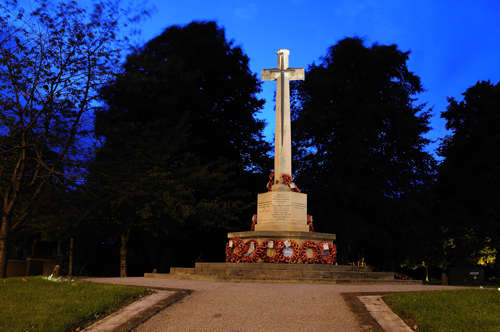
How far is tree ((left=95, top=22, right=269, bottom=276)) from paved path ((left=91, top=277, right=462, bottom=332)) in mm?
10036

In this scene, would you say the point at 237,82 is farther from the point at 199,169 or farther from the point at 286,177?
the point at 286,177

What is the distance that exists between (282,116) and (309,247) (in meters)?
5.71

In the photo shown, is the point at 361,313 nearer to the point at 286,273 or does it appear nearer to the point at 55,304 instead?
the point at 55,304

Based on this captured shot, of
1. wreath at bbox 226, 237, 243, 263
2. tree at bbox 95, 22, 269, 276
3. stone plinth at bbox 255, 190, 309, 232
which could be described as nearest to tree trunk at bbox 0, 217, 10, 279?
tree at bbox 95, 22, 269, 276

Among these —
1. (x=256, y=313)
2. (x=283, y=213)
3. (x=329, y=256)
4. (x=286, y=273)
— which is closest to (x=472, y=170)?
(x=329, y=256)

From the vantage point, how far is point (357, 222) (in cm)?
2486

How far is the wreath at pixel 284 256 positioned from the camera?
15188 millimetres

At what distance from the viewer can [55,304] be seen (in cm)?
766

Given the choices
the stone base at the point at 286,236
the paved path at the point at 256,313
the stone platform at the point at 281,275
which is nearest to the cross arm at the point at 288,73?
the stone base at the point at 286,236

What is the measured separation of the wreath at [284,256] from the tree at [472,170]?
16.2 meters

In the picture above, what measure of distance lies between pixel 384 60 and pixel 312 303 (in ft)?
76.4

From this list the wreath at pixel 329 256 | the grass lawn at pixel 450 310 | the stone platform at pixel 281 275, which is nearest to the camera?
the grass lawn at pixel 450 310

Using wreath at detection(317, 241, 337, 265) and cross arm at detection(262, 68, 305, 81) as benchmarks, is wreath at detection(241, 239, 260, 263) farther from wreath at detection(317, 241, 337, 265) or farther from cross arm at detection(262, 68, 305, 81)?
cross arm at detection(262, 68, 305, 81)

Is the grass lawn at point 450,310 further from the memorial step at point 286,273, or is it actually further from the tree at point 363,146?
the tree at point 363,146
